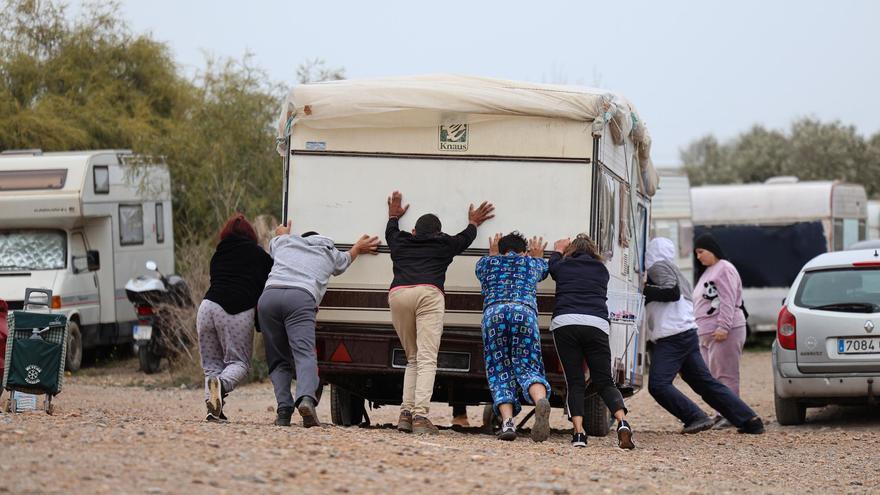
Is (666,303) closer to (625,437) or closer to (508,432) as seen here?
(625,437)

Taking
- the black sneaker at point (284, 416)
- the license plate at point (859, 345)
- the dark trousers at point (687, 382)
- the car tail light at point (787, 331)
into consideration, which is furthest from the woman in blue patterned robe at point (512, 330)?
the license plate at point (859, 345)

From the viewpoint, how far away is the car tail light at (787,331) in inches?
483

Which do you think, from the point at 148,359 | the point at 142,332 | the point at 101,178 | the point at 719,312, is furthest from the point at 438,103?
the point at 101,178

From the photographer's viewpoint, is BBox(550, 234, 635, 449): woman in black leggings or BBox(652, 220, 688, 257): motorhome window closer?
BBox(550, 234, 635, 449): woman in black leggings

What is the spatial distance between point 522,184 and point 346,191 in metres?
1.35

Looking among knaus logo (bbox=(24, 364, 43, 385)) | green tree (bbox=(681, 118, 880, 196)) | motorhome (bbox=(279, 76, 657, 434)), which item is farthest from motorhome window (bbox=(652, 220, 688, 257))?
green tree (bbox=(681, 118, 880, 196))

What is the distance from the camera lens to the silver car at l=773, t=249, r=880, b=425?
11.9 metres

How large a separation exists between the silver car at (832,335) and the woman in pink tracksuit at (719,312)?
46 centimetres

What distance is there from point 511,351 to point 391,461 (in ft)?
7.80

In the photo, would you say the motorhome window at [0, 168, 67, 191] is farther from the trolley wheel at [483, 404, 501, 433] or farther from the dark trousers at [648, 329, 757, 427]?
the dark trousers at [648, 329, 757, 427]

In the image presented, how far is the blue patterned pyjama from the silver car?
3.36 meters

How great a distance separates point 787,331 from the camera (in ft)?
40.4

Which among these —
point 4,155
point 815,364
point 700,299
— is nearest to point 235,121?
point 4,155

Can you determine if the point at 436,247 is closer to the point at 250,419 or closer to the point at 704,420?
the point at 704,420
